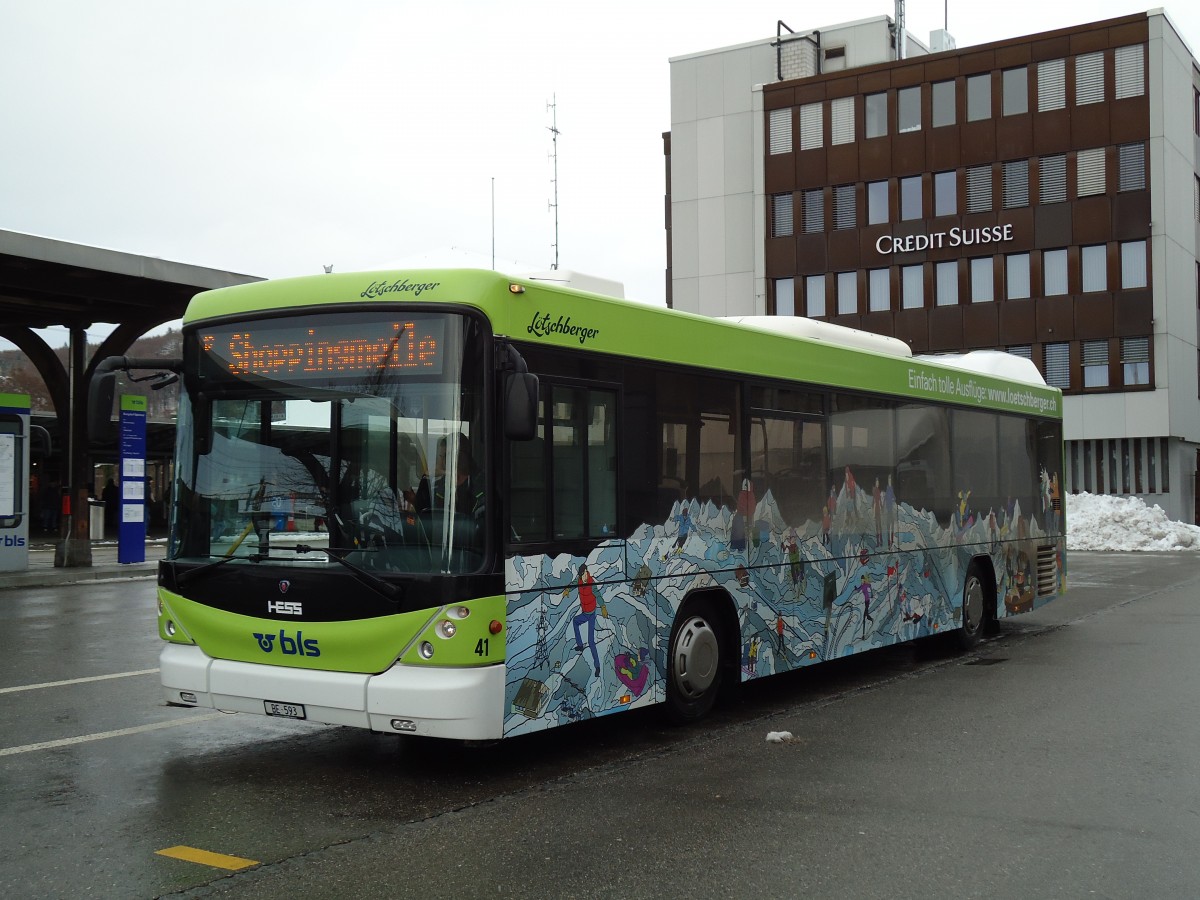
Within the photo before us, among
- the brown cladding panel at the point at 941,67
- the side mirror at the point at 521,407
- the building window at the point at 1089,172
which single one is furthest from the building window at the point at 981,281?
the side mirror at the point at 521,407

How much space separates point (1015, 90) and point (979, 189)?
367cm

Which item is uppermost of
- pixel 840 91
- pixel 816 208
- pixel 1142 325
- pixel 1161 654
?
pixel 840 91

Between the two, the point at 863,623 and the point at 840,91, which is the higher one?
the point at 840,91

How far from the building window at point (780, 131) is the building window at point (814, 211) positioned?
1979mm

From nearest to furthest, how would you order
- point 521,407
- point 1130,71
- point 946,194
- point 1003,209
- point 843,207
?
point 521,407, point 1130,71, point 1003,209, point 946,194, point 843,207

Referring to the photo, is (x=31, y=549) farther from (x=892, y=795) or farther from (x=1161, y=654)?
(x=892, y=795)

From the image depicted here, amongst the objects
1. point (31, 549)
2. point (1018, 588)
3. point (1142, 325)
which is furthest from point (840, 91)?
point (1018, 588)

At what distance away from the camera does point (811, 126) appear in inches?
2010

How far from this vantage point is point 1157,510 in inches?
1534

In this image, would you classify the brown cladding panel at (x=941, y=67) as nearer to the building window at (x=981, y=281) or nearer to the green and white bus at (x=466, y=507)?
the building window at (x=981, y=281)

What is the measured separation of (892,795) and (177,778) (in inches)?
154

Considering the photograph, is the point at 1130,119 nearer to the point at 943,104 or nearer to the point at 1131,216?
the point at 1131,216

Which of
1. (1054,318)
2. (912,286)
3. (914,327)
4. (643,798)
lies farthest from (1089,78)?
(643,798)

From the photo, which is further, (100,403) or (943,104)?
(943,104)
